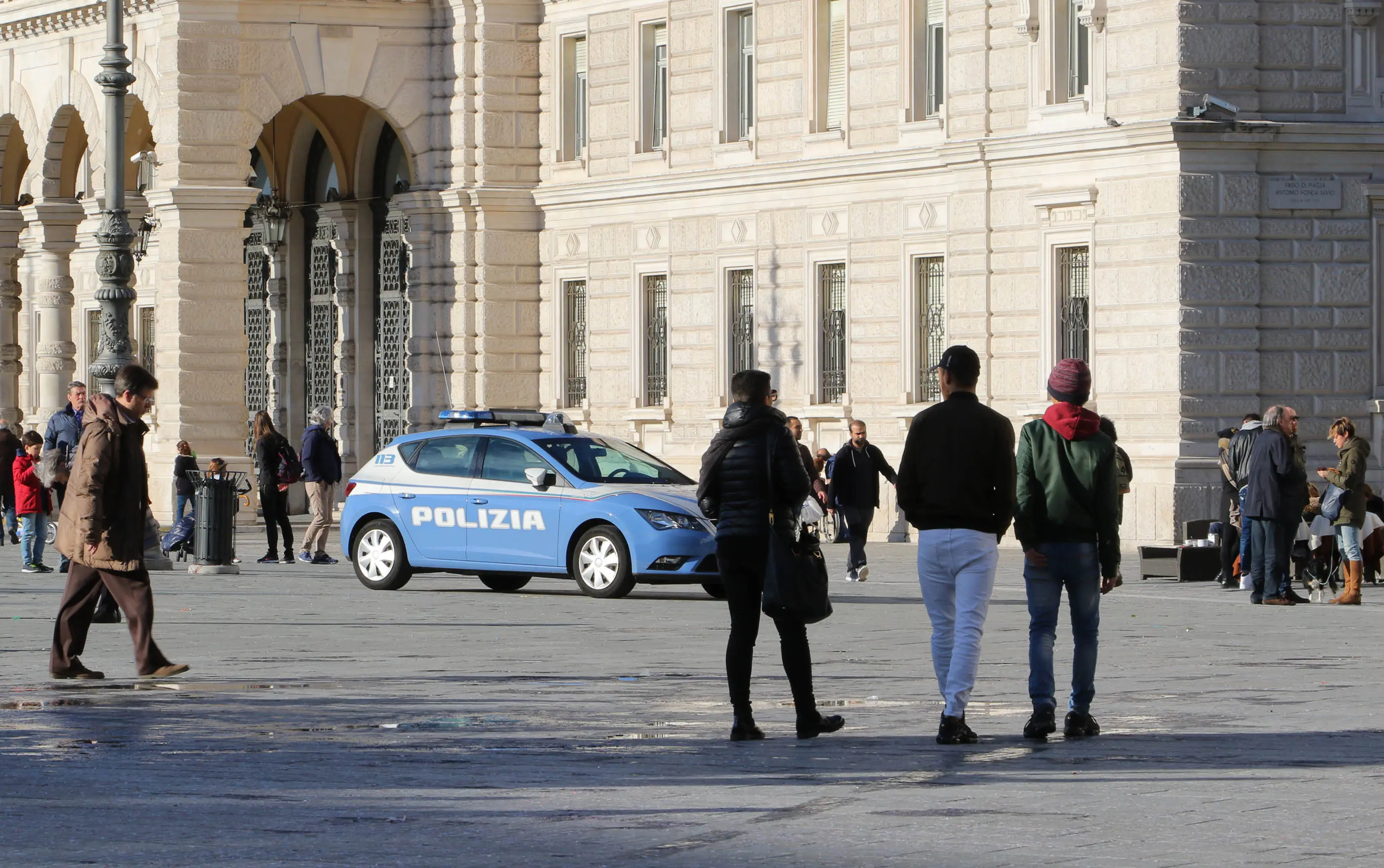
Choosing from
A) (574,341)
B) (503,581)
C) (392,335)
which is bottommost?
(503,581)

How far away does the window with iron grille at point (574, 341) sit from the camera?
4203cm

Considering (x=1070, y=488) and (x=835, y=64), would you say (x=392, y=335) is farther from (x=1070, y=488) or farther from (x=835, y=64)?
(x=1070, y=488)

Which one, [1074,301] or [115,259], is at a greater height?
[115,259]

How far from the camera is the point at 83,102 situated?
44.2m

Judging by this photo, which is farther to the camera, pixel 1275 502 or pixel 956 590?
pixel 1275 502

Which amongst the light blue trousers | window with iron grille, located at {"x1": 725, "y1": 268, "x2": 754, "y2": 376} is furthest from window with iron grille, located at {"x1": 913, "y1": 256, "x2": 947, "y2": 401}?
the light blue trousers

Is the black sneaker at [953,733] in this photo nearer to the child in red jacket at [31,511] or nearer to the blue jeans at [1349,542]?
the blue jeans at [1349,542]

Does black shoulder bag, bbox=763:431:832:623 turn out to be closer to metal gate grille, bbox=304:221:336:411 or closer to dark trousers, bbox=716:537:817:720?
dark trousers, bbox=716:537:817:720

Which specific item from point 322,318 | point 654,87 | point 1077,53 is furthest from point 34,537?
point 322,318

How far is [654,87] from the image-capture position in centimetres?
4050

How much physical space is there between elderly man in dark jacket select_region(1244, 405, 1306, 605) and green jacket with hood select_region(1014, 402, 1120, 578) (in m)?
10.4

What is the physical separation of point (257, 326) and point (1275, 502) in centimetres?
2785

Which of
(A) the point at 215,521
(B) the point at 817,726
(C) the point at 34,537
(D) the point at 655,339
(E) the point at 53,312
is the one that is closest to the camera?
(B) the point at 817,726

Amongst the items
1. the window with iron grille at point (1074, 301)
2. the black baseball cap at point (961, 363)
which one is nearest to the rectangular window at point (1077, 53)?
the window with iron grille at point (1074, 301)
